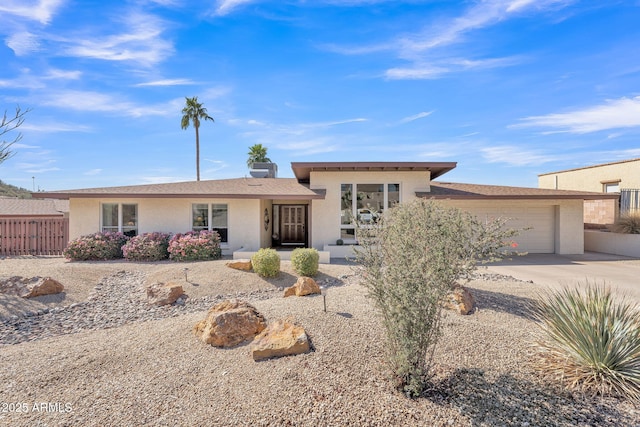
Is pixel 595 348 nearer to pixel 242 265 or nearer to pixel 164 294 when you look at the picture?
pixel 164 294

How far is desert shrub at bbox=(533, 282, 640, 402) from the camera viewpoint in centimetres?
344

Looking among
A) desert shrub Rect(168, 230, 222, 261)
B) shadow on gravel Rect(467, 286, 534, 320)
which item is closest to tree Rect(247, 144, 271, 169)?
desert shrub Rect(168, 230, 222, 261)

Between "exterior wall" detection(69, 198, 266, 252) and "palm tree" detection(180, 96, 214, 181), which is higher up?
"palm tree" detection(180, 96, 214, 181)

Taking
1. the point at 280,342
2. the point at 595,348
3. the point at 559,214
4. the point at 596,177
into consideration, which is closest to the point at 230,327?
the point at 280,342

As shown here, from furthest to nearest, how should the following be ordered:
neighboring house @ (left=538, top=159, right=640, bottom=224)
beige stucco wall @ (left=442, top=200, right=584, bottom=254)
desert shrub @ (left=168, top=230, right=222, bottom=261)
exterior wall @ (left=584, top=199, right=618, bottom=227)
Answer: exterior wall @ (left=584, top=199, right=618, bottom=227) → neighboring house @ (left=538, top=159, right=640, bottom=224) → beige stucco wall @ (left=442, top=200, right=584, bottom=254) → desert shrub @ (left=168, top=230, right=222, bottom=261)

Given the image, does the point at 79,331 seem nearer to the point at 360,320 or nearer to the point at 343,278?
the point at 360,320

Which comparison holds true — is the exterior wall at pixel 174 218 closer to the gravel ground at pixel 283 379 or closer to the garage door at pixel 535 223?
the gravel ground at pixel 283 379

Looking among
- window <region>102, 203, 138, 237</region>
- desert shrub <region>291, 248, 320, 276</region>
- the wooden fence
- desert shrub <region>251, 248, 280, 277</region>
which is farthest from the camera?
the wooden fence

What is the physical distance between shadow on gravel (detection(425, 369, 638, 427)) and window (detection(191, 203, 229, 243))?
11.4m

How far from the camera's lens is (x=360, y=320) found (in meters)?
4.91

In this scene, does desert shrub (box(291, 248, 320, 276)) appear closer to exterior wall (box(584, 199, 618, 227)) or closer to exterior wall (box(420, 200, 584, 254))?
exterior wall (box(420, 200, 584, 254))

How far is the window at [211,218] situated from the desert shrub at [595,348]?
11735 mm

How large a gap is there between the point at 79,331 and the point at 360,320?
5105 millimetres

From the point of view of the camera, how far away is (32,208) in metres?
21.2
